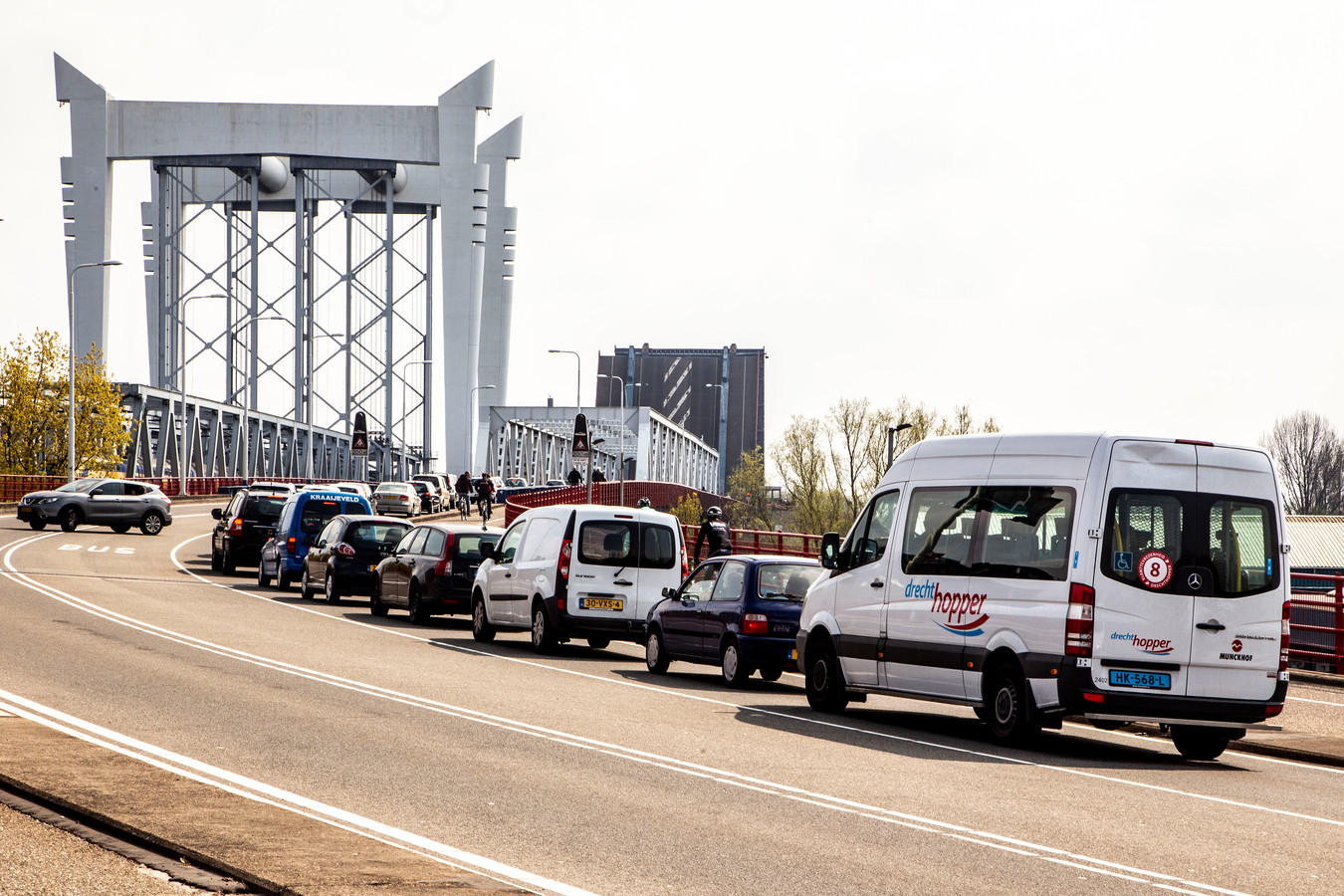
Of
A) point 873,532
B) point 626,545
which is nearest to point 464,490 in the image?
point 626,545

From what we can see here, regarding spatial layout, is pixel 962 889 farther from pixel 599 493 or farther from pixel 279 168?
pixel 279 168

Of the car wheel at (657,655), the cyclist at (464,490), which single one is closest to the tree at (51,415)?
the cyclist at (464,490)

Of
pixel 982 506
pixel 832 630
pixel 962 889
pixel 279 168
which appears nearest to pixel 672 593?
pixel 832 630

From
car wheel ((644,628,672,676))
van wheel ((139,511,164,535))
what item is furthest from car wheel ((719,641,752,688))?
van wheel ((139,511,164,535))

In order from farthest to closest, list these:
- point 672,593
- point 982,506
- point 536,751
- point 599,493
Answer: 1. point 599,493
2. point 672,593
3. point 982,506
4. point 536,751

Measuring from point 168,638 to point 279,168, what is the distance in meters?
79.6

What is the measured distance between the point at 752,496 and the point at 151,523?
52.8 metres

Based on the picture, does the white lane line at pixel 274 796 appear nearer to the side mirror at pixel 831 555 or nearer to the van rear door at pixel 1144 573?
the van rear door at pixel 1144 573

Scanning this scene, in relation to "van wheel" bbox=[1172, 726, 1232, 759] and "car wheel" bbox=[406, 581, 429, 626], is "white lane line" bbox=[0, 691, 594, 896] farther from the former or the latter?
"car wheel" bbox=[406, 581, 429, 626]

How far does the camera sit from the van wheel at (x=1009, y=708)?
1142 centimetres

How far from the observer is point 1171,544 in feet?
36.9

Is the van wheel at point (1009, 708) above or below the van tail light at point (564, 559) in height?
below

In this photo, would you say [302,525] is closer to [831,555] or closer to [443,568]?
[443,568]

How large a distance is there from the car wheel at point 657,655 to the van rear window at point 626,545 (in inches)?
66.9
